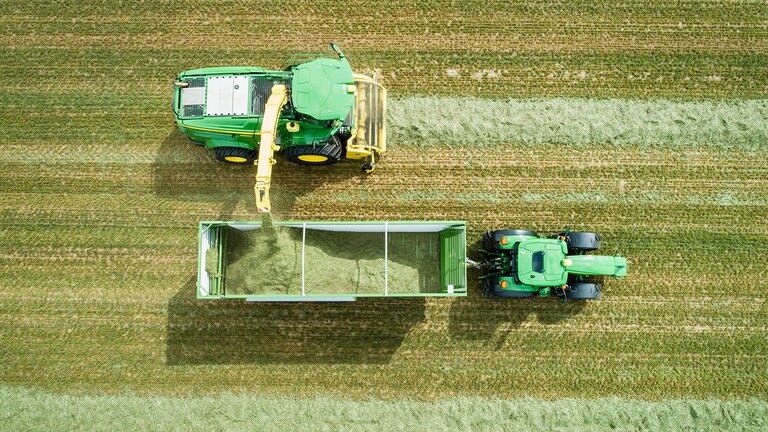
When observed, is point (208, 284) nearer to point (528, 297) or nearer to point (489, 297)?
point (489, 297)

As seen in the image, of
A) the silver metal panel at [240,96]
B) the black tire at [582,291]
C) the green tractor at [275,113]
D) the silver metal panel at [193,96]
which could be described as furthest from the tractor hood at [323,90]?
the black tire at [582,291]

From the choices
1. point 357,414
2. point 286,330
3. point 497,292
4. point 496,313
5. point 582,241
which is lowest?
point 357,414

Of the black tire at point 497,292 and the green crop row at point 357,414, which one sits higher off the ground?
the black tire at point 497,292

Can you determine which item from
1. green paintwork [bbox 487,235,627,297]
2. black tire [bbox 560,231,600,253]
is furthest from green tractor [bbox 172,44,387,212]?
black tire [bbox 560,231,600,253]

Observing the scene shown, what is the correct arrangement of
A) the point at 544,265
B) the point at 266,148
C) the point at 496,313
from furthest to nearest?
the point at 496,313
the point at 544,265
the point at 266,148

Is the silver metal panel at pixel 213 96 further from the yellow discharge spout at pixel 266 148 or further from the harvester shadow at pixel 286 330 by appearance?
the harvester shadow at pixel 286 330

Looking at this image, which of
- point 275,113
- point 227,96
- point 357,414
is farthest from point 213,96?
point 357,414

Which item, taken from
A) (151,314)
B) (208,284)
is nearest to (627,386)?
(208,284)

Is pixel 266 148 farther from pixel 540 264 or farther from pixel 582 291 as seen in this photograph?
pixel 582 291
